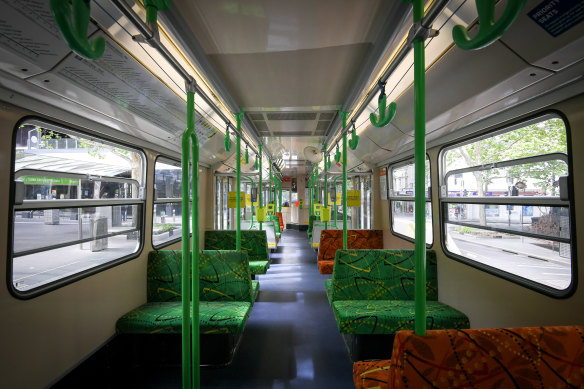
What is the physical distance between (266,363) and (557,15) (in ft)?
10.2

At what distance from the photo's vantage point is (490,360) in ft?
3.63

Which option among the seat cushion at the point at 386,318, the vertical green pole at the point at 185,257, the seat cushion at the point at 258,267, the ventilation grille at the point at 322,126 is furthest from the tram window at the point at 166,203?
the seat cushion at the point at 386,318

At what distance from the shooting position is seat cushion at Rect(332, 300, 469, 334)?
91.7 inches

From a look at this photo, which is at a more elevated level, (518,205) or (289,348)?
(518,205)

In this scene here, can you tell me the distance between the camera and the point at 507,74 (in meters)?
1.52

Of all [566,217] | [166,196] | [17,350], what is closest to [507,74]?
[566,217]

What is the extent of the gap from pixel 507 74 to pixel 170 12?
6.44 ft

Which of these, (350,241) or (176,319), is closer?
(176,319)

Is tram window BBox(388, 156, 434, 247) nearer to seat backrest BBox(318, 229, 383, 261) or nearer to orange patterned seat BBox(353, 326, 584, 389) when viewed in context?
seat backrest BBox(318, 229, 383, 261)

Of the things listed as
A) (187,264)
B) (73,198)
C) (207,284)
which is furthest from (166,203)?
(187,264)

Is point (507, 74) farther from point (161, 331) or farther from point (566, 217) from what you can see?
point (161, 331)

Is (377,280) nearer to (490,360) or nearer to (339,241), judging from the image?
(490,360)

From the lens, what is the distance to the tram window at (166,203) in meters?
3.26

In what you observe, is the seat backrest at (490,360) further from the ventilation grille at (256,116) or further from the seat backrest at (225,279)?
the ventilation grille at (256,116)
